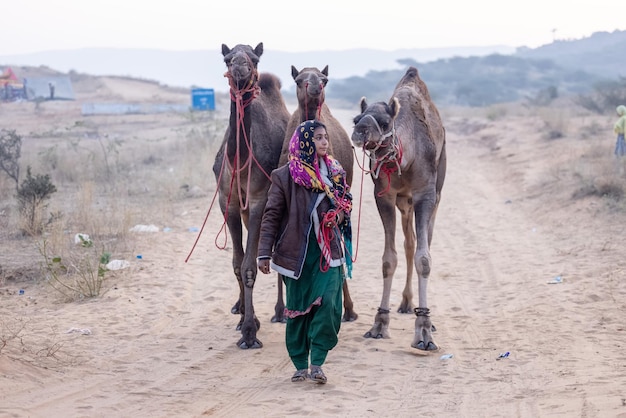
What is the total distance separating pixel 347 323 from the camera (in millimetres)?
8898

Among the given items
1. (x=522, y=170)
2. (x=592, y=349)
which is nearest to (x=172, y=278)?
(x=592, y=349)

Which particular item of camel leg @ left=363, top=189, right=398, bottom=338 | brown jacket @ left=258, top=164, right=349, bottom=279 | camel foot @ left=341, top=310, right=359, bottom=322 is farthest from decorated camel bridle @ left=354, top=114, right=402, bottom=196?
camel foot @ left=341, top=310, right=359, bottom=322

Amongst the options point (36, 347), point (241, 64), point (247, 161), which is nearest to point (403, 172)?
point (247, 161)

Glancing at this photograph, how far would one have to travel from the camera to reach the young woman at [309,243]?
667 cm

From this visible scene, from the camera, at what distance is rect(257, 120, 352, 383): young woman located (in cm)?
667

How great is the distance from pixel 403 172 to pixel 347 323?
1.86 m

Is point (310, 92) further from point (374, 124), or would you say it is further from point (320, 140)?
point (320, 140)

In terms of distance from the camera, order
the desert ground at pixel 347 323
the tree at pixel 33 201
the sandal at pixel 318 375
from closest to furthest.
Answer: the desert ground at pixel 347 323 < the sandal at pixel 318 375 < the tree at pixel 33 201

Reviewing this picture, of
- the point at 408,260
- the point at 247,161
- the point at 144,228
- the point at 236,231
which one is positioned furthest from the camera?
the point at 144,228

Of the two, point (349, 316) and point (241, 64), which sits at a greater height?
point (241, 64)

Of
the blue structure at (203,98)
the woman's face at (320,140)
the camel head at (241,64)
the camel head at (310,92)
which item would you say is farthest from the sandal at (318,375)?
the blue structure at (203,98)

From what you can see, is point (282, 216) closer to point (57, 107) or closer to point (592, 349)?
point (592, 349)

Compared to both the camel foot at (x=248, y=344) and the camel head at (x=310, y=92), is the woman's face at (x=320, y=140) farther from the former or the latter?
the camel foot at (x=248, y=344)

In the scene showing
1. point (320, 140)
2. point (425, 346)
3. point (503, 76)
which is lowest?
point (425, 346)
